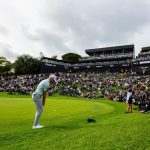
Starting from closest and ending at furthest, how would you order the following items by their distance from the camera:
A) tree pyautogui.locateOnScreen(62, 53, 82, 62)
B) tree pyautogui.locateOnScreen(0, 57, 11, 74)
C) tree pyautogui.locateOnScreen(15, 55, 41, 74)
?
1. tree pyautogui.locateOnScreen(15, 55, 41, 74)
2. tree pyautogui.locateOnScreen(0, 57, 11, 74)
3. tree pyautogui.locateOnScreen(62, 53, 82, 62)

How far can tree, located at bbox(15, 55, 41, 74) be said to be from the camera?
108562 millimetres

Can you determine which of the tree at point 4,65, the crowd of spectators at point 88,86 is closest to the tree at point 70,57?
the tree at point 4,65

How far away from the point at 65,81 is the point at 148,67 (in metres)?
19.4

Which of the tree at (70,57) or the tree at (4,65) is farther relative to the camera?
the tree at (70,57)

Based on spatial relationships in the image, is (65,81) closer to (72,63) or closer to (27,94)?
(27,94)

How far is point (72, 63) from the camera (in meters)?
86.8

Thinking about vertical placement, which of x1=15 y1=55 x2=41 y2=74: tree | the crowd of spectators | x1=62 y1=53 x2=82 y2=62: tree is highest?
x1=62 y1=53 x2=82 y2=62: tree

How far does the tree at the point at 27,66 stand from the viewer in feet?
356

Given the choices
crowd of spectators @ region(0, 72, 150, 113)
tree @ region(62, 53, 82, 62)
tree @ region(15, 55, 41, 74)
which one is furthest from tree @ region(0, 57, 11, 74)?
crowd of spectators @ region(0, 72, 150, 113)

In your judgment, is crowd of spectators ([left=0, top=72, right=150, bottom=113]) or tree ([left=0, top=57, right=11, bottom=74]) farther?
Answer: tree ([left=0, top=57, right=11, bottom=74])

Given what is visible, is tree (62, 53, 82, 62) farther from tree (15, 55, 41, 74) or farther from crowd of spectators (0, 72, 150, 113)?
crowd of spectators (0, 72, 150, 113)

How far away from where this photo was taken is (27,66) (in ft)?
359

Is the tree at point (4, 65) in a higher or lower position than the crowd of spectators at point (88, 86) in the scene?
higher

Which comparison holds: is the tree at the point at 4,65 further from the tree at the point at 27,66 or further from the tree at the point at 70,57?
the tree at the point at 70,57
